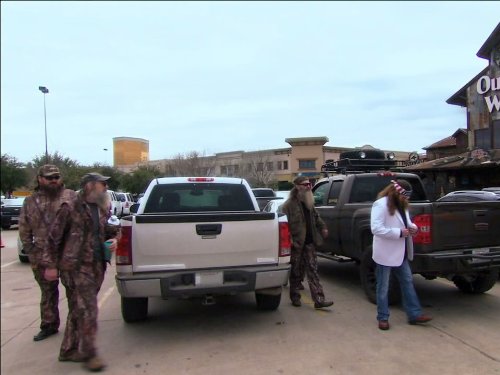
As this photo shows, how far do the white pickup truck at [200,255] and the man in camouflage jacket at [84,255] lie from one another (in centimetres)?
57

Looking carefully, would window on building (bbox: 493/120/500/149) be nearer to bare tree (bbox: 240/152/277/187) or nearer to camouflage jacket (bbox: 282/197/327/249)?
camouflage jacket (bbox: 282/197/327/249)

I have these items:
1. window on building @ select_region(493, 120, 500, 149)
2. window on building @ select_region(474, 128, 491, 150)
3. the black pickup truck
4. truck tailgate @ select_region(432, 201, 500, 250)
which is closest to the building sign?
window on building @ select_region(493, 120, 500, 149)

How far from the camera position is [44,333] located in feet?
17.9

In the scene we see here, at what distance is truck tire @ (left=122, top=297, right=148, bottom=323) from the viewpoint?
5828 mm

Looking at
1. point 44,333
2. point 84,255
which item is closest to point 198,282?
point 84,255

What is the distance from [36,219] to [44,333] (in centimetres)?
139

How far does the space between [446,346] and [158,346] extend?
2978 mm

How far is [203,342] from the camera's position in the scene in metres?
5.24

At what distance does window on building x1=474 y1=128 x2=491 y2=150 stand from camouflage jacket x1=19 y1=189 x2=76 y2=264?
25907mm

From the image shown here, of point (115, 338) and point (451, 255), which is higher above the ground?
point (451, 255)

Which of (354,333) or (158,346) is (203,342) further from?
(354,333)

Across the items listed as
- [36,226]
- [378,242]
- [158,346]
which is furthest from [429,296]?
[36,226]

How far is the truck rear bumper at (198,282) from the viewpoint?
5109 millimetres

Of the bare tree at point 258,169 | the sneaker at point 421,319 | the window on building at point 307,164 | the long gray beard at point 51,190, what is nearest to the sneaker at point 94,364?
the long gray beard at point 51,190
